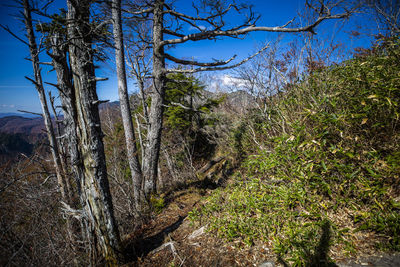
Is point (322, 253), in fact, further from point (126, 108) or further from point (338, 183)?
Answer: point (126, 108)

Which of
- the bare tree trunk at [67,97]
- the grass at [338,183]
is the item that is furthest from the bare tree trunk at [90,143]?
the grass at [338,183]

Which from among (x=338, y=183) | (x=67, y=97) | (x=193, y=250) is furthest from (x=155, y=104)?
(x=338, y=183)

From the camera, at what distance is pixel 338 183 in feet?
7.23

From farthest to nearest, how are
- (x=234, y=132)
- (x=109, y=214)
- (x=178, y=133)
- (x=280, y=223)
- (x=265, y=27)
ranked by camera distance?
1. (x=178, y=133)
2. (x=234, y=132)
3. (x=265, y=27)
4. (x=109, y=214)
5. (x=280, y=223)

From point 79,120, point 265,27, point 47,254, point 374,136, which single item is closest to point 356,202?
point 374,136

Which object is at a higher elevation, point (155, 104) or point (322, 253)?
point (155, 104)

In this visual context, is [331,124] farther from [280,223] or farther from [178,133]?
[178,133]

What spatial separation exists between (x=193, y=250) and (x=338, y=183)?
246cm

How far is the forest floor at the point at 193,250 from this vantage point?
1631 mm

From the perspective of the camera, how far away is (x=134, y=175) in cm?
491

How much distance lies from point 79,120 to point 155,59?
7.62ft

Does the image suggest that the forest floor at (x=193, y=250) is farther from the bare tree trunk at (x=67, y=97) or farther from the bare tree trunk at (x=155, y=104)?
the bare tree trunk at (x=67, y=97)

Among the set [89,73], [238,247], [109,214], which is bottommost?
[238,247]

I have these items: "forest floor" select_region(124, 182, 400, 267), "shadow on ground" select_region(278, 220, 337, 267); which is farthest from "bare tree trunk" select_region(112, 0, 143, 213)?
"shadow on ground" select_region(278, 220, 337, 267)
